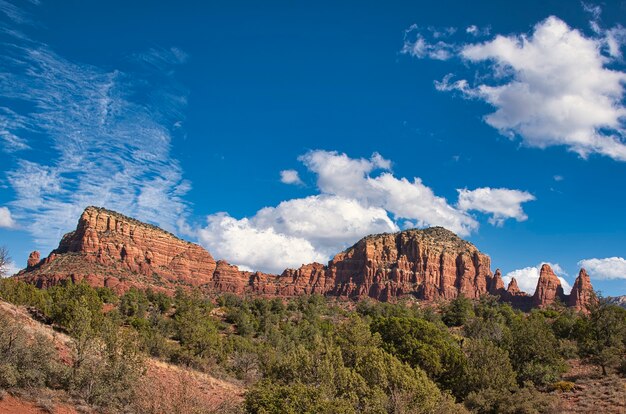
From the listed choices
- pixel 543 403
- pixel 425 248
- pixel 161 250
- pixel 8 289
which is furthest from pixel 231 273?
pixel 543 403

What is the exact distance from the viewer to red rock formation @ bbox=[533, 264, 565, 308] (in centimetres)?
15975

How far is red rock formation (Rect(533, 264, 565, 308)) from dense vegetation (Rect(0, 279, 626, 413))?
81228 millimetres

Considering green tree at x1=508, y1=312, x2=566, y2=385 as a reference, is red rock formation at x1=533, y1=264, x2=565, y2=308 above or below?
→ above

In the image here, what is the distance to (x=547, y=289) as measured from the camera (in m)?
162

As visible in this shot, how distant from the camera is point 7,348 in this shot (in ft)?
92.6

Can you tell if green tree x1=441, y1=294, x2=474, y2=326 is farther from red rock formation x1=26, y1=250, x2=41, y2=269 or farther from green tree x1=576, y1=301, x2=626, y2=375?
red rock formation x1=26, y1=250, x2=41, y2=269

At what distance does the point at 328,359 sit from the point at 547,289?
15426 centimetres

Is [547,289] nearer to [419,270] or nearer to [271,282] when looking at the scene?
[419,270]

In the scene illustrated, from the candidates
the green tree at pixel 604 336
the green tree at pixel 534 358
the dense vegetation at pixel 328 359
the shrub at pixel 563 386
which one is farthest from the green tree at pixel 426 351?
the green tree at pixel 604 336

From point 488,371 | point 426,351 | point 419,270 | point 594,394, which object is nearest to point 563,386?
point 594,394

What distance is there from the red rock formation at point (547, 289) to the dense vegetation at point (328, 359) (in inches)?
3198

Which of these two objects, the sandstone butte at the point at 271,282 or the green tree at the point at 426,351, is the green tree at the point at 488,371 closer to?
the green tree at the point at 426,351

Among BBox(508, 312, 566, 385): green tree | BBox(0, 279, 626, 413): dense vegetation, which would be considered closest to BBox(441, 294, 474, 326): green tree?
BBox(0, 279, 626, 413): dense vegetation

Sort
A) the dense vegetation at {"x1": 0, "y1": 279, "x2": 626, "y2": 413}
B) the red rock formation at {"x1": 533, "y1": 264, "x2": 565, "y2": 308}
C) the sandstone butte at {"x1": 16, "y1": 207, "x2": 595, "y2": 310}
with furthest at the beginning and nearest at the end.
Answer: the red rock formation at {"x1": 533, "y1": 264, "x2": 565, "y2": 308}, the sandstone butte at {"x1": 16, "y1": 207, "x2": 595, "y2": 310}, the dense vegetation at {"x1": 0, "y1": 279, "x2": 626, "y2": 413}
